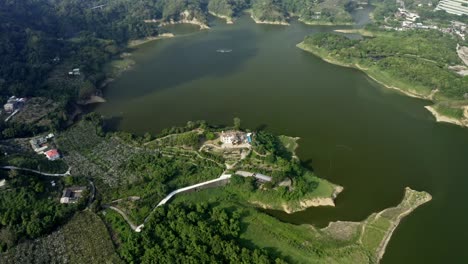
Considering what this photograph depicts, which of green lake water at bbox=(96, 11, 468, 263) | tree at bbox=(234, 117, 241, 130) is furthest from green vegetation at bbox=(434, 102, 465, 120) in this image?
tree at bbox=(234, 117, 241, 130)

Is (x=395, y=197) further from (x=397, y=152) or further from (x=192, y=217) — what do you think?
(x=192, y=217)

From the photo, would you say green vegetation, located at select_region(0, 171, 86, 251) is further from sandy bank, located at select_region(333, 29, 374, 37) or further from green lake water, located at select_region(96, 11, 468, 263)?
sandy bank, located at select_region(333, 29, 374, 37)

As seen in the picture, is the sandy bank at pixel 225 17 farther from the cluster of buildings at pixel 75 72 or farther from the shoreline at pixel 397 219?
the shoreline at pixel 397 219

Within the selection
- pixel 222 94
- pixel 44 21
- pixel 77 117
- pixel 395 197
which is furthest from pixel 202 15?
pixel 395 197

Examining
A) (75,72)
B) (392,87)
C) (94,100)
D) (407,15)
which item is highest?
(407,15)

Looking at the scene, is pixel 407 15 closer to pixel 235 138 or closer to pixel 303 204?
pixel 235 138

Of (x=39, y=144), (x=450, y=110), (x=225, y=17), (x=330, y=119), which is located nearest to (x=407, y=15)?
(x=225, y=17)
